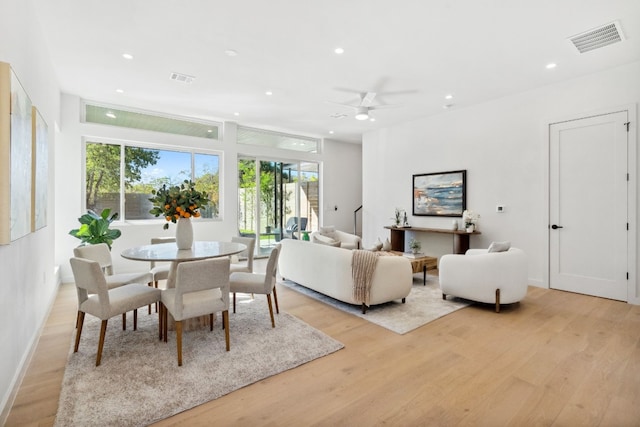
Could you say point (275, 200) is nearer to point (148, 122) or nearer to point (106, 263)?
point (148, 122)

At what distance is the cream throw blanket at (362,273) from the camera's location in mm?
3572

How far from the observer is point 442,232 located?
5777 millimetres

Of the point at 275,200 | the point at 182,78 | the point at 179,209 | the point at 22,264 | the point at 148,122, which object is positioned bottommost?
the point at 22,264

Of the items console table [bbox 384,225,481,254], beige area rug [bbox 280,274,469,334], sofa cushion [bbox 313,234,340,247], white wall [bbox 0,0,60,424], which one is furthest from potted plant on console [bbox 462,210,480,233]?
white wall [bbox 0,0,60,424]

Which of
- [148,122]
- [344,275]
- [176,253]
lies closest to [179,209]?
[176,253]

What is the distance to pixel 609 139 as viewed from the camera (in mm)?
4273

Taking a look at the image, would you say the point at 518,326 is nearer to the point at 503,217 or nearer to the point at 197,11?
the point at 503,217

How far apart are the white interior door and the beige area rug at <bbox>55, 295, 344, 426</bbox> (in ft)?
13.1

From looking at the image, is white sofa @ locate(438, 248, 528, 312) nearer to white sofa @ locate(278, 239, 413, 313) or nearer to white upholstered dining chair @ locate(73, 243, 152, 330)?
white sofa @ locate(278, 239, 413, 313)

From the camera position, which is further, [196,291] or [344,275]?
[344,275]

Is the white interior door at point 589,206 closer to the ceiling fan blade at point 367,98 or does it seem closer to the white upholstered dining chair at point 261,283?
the ceiling fan blade at point 367,98

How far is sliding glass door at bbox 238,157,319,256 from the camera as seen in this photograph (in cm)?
734

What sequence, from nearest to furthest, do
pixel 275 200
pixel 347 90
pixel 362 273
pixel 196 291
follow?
pixel 196 291, pixel 362 273, pixel 347 90, pixel 275 200

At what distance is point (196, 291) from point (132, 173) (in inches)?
172
